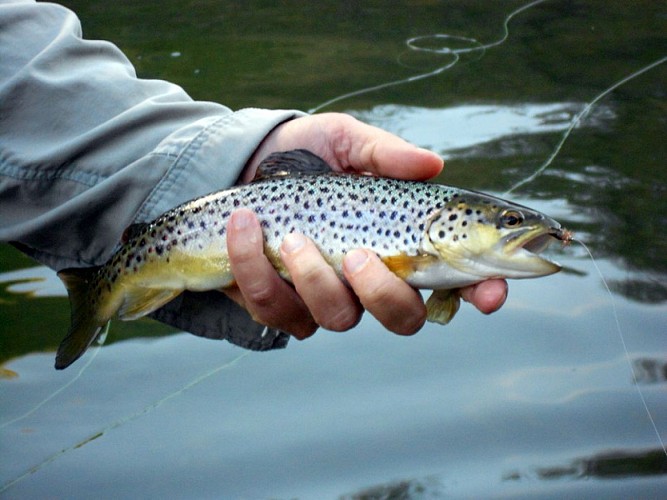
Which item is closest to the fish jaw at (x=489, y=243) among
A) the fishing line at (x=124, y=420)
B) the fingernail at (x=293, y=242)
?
the fingernail at (x=293, y=242)

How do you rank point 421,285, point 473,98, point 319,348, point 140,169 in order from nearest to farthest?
point 421,285 → point 140,169 → point 319,348 → point 473,98

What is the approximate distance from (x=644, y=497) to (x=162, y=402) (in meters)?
1.17

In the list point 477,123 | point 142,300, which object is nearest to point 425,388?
point 142,300

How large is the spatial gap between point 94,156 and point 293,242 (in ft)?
1.90

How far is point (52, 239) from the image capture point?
6.70ft

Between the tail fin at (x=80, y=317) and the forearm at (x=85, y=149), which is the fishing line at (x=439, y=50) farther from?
the tail fin at (x=80, y=317)

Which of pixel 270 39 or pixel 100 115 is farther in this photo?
pixel 270 39

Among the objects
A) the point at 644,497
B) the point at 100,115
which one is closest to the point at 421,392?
the point at 644,497

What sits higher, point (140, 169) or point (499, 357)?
point (140, 169)

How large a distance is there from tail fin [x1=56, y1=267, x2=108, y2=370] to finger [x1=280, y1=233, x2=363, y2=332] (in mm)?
471

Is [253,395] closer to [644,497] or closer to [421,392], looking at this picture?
[421,392]

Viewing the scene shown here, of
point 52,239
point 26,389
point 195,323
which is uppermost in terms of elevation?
point 52,239

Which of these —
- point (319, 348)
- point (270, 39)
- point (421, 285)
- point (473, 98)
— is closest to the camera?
point (421, 285)

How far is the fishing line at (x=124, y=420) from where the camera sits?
2.14 metres
